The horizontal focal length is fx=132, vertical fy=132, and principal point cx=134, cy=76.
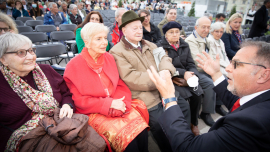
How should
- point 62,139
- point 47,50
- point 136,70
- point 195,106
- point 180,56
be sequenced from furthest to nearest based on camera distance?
1. point 47,50
2. point 180,56
3. point 195,106
4. point 136,70
5. point 62,139

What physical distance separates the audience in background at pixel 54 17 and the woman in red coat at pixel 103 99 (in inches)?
182

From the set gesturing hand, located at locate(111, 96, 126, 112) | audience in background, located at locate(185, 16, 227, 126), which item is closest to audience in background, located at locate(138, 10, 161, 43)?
audience in background, located at locate(185, 16, 227, 126)

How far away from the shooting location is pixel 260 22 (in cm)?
466

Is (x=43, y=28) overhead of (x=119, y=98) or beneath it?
overhead

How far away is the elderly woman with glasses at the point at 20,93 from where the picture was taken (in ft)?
3.79

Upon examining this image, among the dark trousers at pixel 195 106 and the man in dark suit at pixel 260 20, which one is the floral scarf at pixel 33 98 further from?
the man in dark suit at pixel 260 20

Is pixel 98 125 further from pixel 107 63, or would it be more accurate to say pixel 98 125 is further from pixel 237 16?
pixel 237 16

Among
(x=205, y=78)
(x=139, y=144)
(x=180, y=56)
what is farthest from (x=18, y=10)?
(x=205, y=78)

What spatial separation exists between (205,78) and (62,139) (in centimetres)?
235

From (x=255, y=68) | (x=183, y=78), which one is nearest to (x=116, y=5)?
(x=183, y=78)

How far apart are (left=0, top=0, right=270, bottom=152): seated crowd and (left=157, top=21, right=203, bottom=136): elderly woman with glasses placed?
0.06 ft

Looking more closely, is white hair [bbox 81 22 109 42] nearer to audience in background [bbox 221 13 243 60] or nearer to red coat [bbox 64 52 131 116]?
red coat [bbox 64 52 131 116]

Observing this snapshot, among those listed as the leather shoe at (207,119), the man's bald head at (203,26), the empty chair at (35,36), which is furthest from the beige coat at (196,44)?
the empty chair at (35,36)

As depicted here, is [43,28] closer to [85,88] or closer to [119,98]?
[85,88]
